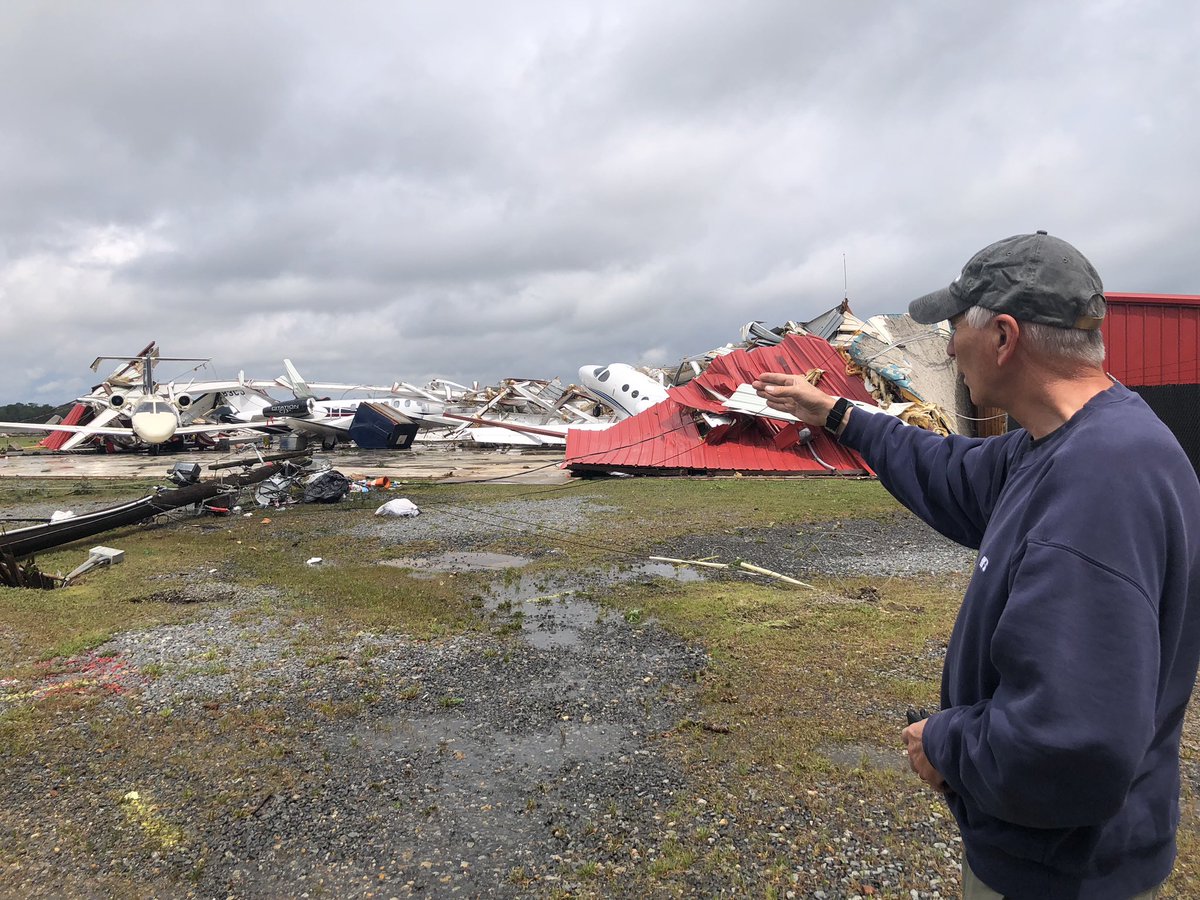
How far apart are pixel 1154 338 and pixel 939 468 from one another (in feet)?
54.1

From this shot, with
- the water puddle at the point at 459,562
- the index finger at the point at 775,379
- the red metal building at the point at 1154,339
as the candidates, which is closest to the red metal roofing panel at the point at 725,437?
the red metal building at the point at 1154,339

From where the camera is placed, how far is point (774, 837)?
10.1 feet

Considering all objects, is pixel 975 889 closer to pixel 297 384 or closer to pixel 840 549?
pixel 840 549

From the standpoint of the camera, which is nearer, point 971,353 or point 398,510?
point 971,353

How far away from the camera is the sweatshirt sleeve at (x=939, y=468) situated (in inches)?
72.4

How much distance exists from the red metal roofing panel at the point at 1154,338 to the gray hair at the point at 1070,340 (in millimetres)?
15769

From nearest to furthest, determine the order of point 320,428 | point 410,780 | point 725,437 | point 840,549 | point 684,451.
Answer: point 410,780, point 840,549, point 684,451, point 725,437, point 320,428

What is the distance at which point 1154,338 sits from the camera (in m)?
14.6

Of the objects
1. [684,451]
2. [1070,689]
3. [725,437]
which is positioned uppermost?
[1070,689]

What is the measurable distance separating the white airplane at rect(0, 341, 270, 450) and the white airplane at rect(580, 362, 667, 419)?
618 inches

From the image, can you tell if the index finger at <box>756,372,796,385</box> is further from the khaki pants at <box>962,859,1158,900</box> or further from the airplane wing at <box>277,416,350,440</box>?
the airplane wing at <box>277,416,350,440</box>

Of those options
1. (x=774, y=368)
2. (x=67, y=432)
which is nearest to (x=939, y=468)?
(x=774, y=368)

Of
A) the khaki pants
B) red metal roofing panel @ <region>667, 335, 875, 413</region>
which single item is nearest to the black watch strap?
the khaki pants

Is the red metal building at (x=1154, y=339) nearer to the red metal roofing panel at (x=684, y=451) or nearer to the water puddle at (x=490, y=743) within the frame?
the red metal roofing panel at (x=684, y=451)
